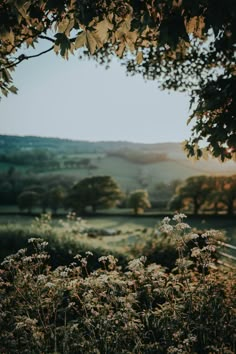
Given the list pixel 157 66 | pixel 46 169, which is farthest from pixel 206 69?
pixel 46 169

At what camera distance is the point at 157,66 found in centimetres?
1505

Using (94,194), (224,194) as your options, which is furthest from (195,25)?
(94,194)

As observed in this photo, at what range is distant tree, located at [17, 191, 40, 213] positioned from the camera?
41.8 m

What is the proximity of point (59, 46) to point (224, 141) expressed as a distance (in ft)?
9.23

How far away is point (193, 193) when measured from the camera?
4259 cm

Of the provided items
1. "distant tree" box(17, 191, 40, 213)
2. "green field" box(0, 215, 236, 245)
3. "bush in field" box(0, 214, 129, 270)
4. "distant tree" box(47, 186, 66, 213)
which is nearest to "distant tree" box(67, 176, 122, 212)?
"distant tree" box(47, 186, 66, 213)

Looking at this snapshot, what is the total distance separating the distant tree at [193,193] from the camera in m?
42.1

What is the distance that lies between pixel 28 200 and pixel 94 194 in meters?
10.4

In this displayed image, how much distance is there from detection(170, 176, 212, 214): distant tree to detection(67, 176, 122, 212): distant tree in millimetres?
10966

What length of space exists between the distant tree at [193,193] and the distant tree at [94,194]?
36.0 feet

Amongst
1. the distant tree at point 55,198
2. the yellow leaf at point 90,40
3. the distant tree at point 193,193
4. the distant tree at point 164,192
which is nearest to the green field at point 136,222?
the distant tree at point 193,193

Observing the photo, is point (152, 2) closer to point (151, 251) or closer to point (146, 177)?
point (151, 251)

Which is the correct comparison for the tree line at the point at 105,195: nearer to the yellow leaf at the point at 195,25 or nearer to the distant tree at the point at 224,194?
the distant tree at the point at 224,194

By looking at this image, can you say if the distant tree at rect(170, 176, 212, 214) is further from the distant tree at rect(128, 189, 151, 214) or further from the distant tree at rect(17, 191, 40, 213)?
the distant tree at rect(17, 191, 40, 213)
